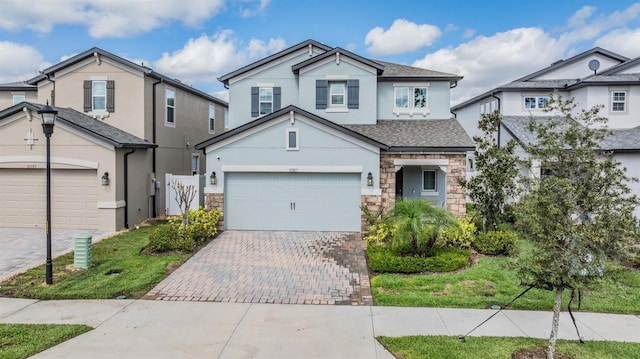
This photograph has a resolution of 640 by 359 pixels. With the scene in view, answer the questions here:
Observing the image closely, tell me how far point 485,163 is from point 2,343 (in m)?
12.6

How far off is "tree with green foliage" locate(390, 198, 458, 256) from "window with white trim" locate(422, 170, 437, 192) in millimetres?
7227

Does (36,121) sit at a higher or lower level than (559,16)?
lower

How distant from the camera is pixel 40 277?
32.1 feet

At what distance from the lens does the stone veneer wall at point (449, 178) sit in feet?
51.2

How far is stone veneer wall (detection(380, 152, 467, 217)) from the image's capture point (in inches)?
614

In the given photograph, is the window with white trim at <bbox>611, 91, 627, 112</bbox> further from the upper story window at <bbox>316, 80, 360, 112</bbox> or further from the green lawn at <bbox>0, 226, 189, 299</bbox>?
the green lawn at <bbox>0, 226, 189, 299</bbox>

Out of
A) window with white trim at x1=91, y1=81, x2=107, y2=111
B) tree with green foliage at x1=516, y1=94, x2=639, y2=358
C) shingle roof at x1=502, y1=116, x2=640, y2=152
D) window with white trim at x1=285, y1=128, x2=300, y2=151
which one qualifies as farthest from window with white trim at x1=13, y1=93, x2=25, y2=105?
tree with green foliage at x1=516, y1=94, x2=639, y2=358

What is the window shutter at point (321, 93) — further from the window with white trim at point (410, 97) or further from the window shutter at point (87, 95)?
the window shutter at point (87, 95)

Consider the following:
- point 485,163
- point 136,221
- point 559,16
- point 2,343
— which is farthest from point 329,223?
point 559,16

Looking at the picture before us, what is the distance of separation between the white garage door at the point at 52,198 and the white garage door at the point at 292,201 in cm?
502

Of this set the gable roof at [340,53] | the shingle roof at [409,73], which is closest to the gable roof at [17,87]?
the gable roof at [340,53]

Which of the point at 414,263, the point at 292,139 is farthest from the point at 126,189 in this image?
the point at 414,263

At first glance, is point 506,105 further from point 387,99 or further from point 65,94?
point 65,94

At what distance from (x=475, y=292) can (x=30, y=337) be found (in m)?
8.27
